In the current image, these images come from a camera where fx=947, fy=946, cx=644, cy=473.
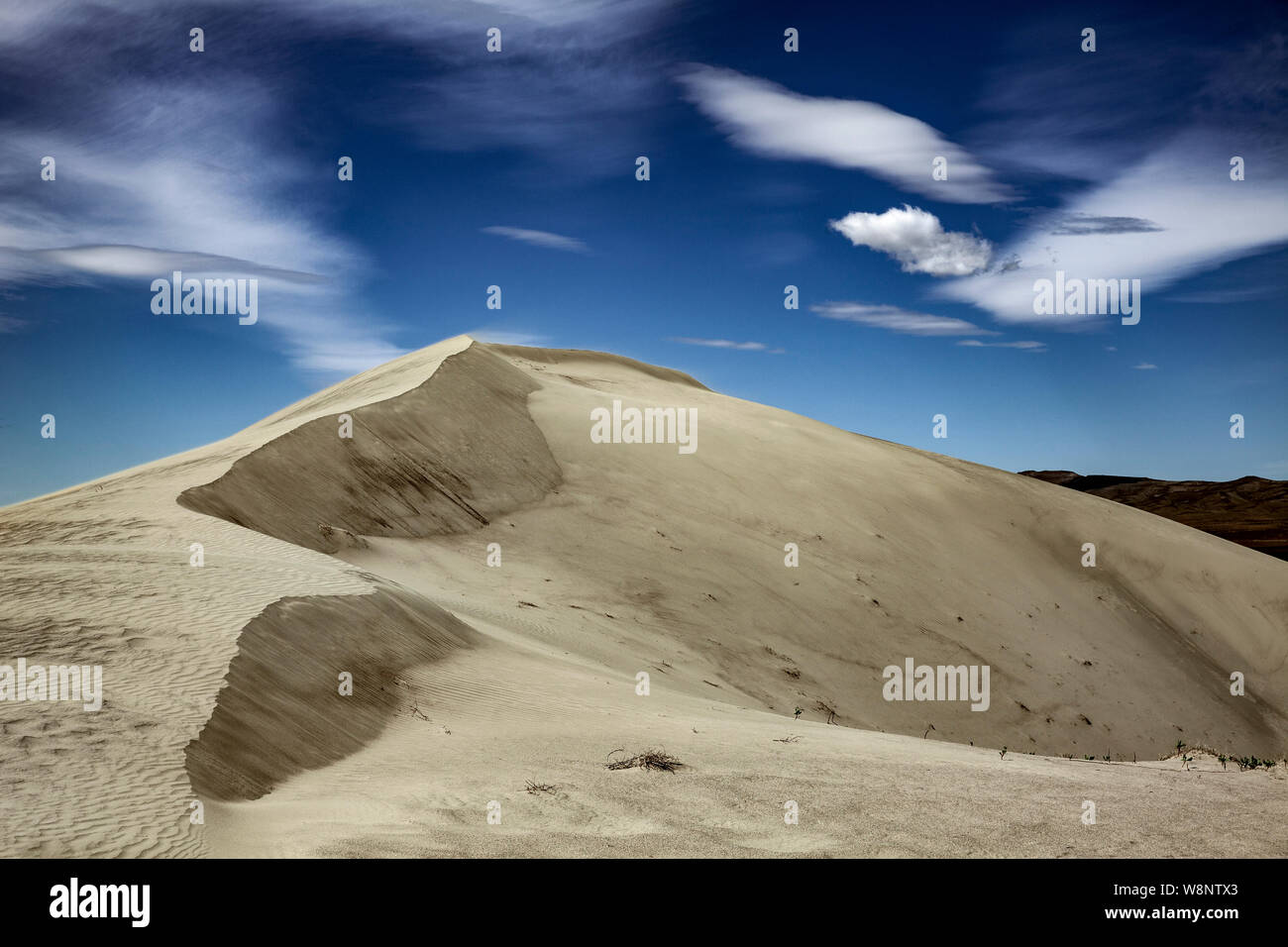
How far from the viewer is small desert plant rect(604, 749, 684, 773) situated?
18.9 feet

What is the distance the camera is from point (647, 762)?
5.83 m

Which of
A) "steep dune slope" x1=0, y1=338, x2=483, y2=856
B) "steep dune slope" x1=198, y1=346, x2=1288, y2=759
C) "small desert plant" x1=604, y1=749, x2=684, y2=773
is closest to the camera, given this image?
"steep dune slope" x1=0, y1=338, x2=483, y2=856

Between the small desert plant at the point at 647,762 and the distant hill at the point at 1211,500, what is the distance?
1919 inches

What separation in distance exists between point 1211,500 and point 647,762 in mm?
63840

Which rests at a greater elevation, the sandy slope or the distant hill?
the distant hill

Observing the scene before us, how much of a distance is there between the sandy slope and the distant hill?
31888 mm

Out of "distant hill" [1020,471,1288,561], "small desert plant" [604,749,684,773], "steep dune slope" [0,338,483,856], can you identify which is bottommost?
"small desert plant" [604,749,684,773]

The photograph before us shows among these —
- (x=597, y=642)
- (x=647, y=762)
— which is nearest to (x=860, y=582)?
(x=597, y=642)

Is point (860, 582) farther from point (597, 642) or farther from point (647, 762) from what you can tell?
point (647, 762)

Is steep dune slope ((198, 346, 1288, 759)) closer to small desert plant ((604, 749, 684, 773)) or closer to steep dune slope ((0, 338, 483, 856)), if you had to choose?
steep dune slope ((0, 338, 483, 856))

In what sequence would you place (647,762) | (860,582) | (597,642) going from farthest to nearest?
(860,582), (597,642), (647,762)

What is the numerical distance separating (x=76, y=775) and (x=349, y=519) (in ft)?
28.1

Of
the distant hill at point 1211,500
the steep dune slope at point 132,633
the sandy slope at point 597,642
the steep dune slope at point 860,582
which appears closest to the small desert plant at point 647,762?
the sandy slope at point 597,642

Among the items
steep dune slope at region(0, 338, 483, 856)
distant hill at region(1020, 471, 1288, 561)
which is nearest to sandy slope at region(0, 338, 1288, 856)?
steep dune slope at region(0, 338, 483, 856)
